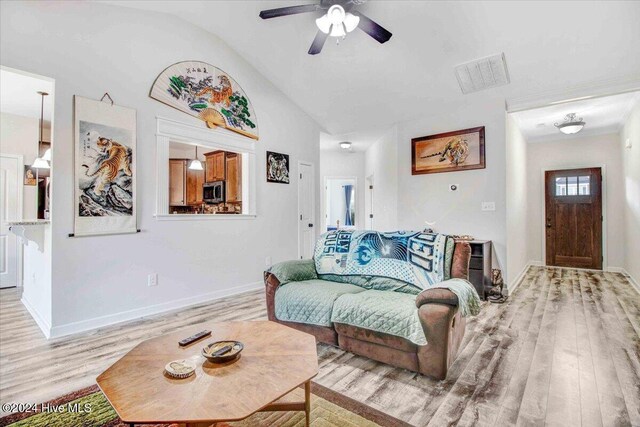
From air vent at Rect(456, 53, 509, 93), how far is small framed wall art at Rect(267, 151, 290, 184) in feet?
8.80

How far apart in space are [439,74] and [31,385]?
4.83 m

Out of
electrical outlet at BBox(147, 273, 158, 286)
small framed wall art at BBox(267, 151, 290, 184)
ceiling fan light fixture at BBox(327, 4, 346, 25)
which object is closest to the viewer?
ceiling fan light fixture at BBox(327, 4, 346, 25)

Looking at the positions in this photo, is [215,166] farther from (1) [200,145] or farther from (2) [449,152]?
(2) [449,152]

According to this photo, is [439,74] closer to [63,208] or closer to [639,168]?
[639,168]

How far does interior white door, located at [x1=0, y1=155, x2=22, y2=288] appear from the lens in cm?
453

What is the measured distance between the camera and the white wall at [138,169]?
2.77 m

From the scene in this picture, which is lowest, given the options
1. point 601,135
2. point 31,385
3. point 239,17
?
point 31,385

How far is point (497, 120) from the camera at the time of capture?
4.10 meters

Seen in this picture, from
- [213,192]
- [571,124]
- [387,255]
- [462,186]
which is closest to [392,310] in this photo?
[387,255]

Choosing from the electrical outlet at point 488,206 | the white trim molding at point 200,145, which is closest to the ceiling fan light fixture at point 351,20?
the white trim molding at point 200,145

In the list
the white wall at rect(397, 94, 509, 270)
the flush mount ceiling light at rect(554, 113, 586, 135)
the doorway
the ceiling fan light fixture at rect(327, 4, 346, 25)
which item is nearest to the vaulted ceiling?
the white wall at rect(397, 94, 509, 270)

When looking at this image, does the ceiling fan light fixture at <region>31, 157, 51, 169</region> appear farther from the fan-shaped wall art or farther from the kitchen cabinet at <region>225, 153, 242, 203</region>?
the kitchen cabinet at <region>225, 153, 242, 203</region>

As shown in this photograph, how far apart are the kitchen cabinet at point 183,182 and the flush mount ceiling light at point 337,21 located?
4.94m

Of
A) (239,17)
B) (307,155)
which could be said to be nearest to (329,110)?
(307,155)
